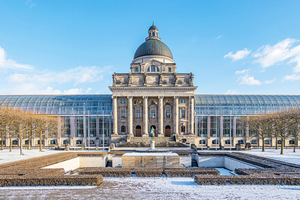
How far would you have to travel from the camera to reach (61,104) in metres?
73.2

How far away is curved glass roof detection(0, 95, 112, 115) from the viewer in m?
71.9

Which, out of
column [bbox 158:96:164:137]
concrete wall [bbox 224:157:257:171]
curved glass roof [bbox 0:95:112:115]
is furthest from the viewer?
curved glass roof [bbox 0:95:112:115]

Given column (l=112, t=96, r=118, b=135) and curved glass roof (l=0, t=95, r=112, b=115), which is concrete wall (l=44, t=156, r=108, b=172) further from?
curved glass roof (l=0, t=95, r=112, b=115)

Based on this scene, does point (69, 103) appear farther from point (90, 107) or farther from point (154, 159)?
point (154, 159)

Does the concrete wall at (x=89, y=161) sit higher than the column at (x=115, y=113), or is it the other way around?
the column at (x=115, y=113)

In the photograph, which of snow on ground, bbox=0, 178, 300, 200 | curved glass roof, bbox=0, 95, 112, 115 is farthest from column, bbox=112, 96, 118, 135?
snow on ground, bbox=0, 178, 300, 200

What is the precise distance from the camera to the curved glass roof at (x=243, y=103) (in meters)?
71.8

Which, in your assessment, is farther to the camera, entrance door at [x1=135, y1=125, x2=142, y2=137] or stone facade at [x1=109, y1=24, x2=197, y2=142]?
entrance door at [x1=135, y1=125, x2=142, y2=137]

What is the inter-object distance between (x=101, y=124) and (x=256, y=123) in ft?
162

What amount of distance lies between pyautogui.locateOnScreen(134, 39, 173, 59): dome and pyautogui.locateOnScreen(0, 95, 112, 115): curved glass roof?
71.1 ft

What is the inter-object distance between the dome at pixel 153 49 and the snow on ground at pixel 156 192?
202 feet

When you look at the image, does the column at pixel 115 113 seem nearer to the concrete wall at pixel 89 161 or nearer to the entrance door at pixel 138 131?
the entrance door at pixel 138 131

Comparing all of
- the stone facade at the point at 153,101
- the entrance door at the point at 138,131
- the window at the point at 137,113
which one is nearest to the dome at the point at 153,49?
the stone facade at the point at 153,101

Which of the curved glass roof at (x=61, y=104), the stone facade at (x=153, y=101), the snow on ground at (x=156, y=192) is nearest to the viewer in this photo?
the snow on ground at (x=156, y=192)
